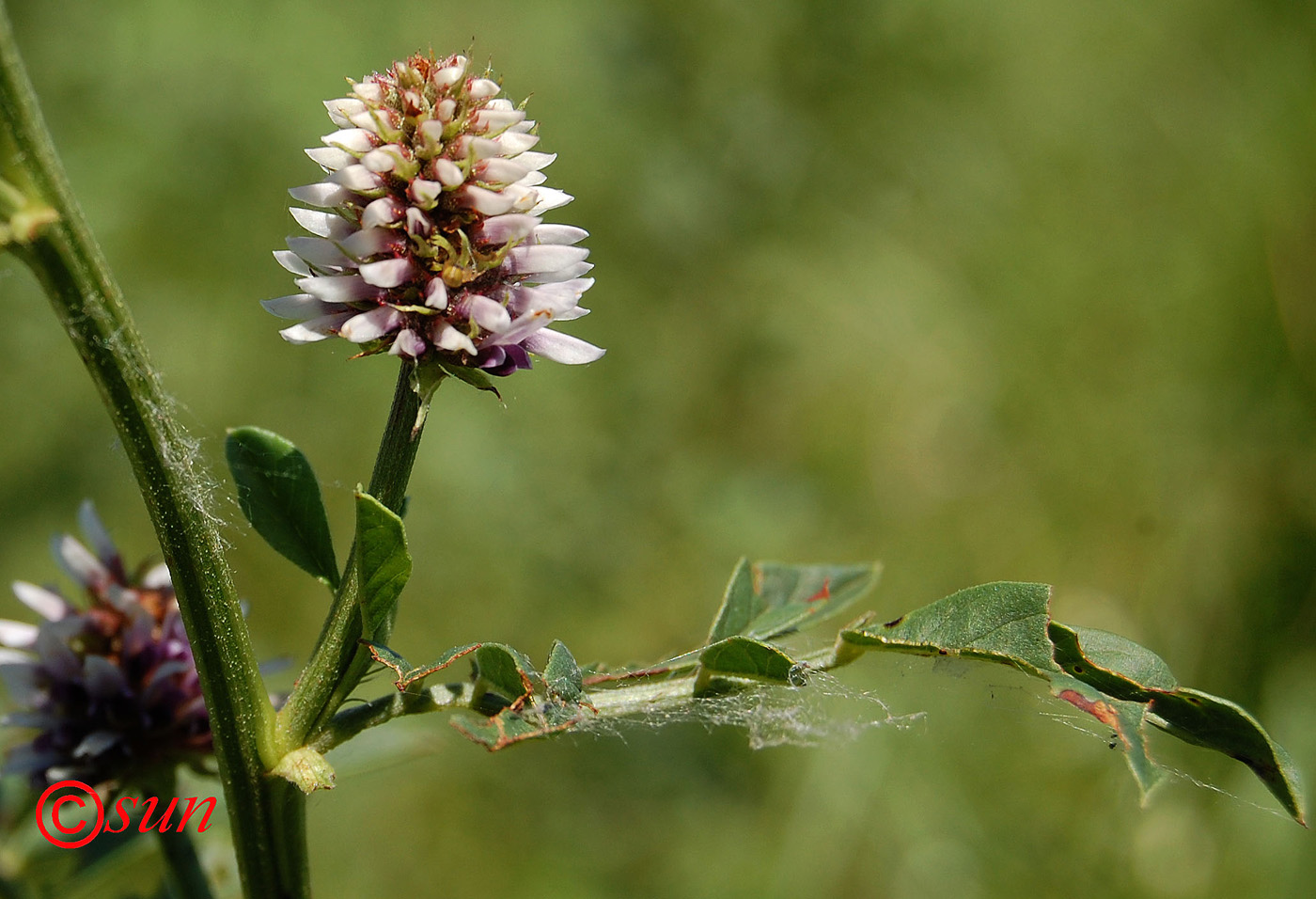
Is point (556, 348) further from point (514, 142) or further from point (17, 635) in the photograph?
point (17, 635)

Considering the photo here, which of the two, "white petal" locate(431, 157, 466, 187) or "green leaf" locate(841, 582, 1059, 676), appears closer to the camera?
"green leaf" locate(841, 582, 1059, 676)

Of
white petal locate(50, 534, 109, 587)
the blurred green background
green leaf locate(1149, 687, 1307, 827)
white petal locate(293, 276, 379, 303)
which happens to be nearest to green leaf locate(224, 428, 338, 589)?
white petal locate(293, 276, 379, 303)

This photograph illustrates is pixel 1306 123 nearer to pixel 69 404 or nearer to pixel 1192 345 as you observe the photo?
pixel 1192 345

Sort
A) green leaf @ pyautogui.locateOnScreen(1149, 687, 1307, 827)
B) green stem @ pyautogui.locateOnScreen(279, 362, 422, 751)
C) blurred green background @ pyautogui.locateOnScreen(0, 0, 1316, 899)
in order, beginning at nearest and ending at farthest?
green leaf @ pyautogui.locateOnScreen(1149, 687, 1307, 827)
green stem @ pyautogui.locateOnScreen(279, 362, 422, 751)
blurred green background @ pyautogui.locateOnScreen(0, 0, 1316, 899)

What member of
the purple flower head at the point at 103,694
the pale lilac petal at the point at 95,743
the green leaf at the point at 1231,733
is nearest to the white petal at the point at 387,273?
the purple flower head at the point at 103,694

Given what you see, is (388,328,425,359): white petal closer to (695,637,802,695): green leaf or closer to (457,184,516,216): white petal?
(457,184,516,216): white petal

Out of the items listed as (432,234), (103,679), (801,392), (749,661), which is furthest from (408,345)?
(801,392)

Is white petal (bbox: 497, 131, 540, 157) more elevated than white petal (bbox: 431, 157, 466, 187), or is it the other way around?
white petal (bbox: 497, 131, 540, 157)
